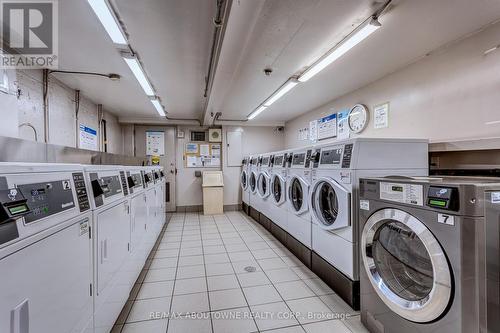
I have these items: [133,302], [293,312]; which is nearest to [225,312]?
[293,312]

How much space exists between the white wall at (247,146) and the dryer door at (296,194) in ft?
11.1

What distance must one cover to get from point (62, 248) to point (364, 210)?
74.4 inches

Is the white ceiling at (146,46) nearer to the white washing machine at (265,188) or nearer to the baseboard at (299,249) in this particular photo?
the white washing machine at (265,188)

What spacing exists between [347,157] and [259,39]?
4.77ft

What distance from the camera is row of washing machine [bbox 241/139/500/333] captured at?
43.2 inches

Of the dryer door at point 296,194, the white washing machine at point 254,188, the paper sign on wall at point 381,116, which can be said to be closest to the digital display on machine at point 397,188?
the dryer door at point 296,194

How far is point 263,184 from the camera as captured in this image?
4602 millimetres

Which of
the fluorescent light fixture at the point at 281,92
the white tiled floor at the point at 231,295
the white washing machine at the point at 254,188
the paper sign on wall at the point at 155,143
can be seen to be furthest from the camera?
the paper sign on wall at the point at 155,143

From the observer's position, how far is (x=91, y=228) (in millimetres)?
1393

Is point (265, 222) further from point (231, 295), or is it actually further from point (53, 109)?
point (53, 109)

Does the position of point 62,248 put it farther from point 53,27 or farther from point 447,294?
point 53,27

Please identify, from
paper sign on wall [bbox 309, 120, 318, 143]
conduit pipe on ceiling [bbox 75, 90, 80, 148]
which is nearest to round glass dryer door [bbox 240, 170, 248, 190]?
paper sign on wall [bbox 309, 120, 318, 143]

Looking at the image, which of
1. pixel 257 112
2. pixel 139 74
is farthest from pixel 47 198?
pixel 257 112

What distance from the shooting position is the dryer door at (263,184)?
4215mm
